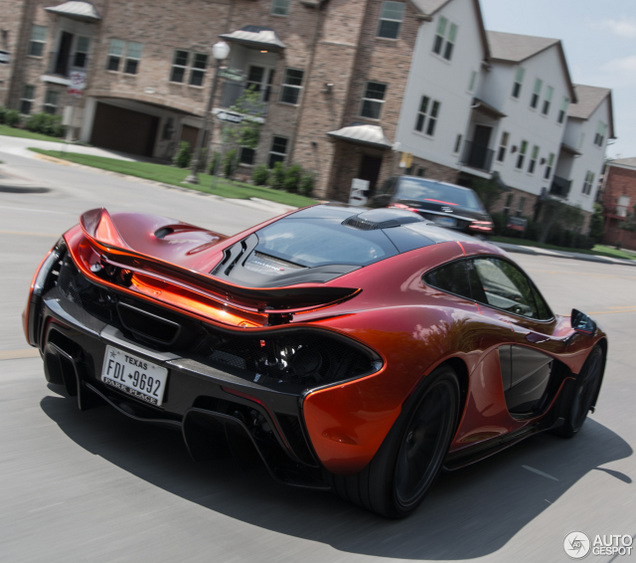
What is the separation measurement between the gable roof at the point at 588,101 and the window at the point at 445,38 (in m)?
20.3

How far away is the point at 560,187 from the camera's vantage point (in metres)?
51.8

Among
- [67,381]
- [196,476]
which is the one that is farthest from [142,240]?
[196,476]

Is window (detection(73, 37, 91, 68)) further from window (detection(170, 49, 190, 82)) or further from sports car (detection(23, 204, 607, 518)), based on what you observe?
sports car (detection(23, 204, 607, 518))

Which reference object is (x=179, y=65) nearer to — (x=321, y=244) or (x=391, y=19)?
(x=391, y=19)

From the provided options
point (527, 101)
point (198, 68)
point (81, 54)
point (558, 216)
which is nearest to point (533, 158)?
point (527, 101)

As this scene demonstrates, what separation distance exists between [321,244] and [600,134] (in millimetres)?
56436

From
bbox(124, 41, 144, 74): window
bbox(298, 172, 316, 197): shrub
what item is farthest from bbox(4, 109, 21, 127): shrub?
bbox(298, 172, 316, 197): shrub

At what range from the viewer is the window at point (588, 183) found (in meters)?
55.8

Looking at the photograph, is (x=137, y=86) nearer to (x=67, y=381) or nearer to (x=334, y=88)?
(x=334, y=88)

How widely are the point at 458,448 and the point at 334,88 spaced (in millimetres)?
31328

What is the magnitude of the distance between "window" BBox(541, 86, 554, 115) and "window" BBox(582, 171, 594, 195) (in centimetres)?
1168

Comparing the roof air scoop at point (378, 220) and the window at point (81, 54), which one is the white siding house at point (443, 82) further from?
the roof air scoop at point (378, 220)

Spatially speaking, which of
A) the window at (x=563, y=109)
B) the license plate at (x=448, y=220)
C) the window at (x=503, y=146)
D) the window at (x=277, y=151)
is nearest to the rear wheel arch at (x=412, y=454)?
the license plate at (x=448, y=220)

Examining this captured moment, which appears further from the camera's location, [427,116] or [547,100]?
[547,100]
